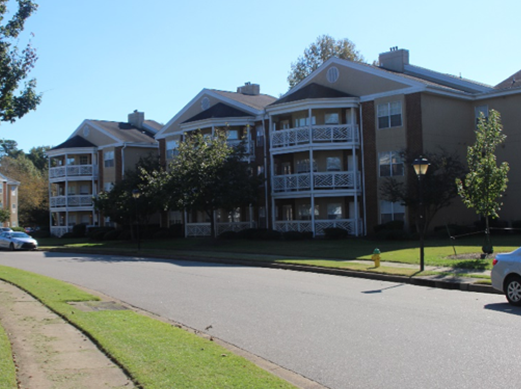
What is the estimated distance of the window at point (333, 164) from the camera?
36.1 m

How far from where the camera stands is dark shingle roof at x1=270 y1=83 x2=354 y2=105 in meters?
34.6

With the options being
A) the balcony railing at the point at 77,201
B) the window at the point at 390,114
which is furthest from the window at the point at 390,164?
the balcony railing at the point at 77,201

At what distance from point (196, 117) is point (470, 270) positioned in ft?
89.8

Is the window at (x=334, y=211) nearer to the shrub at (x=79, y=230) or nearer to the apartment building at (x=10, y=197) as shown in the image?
the shrub at (x=79, y=230)

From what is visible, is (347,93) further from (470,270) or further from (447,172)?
(470,270)

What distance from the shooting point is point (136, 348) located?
307 inches

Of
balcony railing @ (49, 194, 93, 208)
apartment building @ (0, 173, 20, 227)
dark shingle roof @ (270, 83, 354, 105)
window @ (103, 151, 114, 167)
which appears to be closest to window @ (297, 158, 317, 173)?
dark shingle roof @ (270, 83, 354, 105)

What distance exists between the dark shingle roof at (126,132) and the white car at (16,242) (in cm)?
1419

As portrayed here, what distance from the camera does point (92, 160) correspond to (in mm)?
53719

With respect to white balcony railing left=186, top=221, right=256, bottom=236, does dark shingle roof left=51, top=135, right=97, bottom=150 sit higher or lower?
higher

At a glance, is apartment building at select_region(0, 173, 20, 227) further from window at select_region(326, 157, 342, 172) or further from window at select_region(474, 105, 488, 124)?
window at select_region(474, 105, 488, 124)

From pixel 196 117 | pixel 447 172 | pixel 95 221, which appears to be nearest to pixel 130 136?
pixel 95 221

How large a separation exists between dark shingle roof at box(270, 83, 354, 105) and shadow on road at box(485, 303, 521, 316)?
77.1 ft

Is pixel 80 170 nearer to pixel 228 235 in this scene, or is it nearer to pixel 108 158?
pixel 108 158
